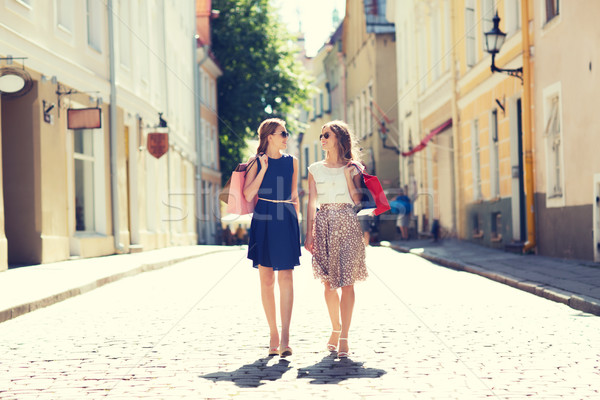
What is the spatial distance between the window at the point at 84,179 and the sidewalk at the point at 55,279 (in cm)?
169

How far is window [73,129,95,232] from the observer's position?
1945cm

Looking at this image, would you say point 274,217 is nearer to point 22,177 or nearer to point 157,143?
point 22,177

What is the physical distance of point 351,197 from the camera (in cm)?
687

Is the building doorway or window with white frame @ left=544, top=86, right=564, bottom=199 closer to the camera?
the building doorway

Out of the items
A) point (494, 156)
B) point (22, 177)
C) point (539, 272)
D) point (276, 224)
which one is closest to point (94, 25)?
point (22, 177)

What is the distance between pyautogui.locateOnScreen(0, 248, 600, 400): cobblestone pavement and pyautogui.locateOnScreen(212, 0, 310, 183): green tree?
30.6 m

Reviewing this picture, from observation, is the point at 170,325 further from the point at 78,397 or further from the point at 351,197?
the point at 78,397

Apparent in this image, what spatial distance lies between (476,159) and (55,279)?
13.5 metres

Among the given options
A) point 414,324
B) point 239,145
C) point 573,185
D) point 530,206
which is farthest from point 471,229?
point 239,145

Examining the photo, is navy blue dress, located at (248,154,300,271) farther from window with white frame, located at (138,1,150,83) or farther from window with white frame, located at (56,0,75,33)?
window with white frame, located at (138,1,150,83)

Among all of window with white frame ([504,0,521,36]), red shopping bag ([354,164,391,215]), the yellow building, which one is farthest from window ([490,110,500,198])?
red shopping bag ([354,164,391,215])

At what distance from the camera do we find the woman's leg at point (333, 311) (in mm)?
6801

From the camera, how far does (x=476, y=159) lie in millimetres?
23328

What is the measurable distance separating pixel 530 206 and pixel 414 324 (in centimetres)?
980
